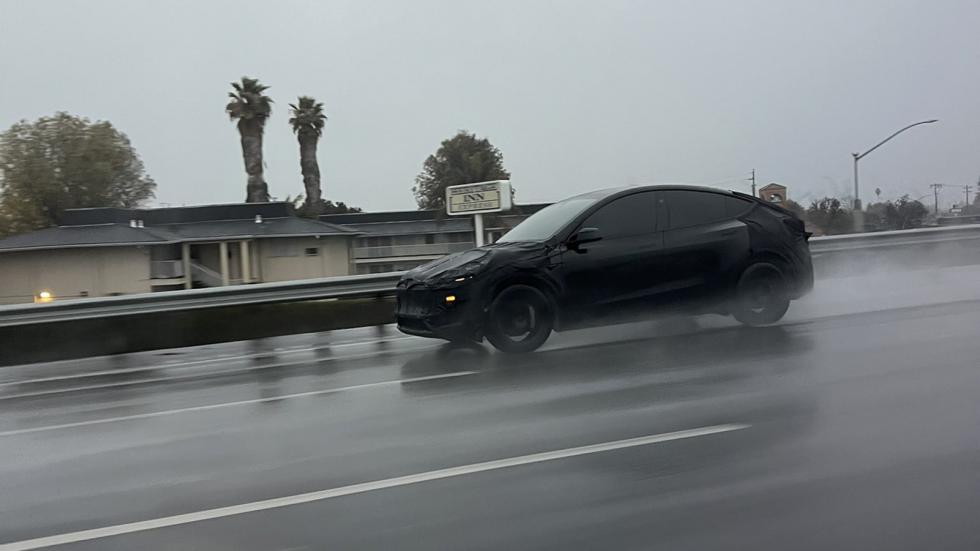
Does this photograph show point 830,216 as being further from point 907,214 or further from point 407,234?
point 407,234

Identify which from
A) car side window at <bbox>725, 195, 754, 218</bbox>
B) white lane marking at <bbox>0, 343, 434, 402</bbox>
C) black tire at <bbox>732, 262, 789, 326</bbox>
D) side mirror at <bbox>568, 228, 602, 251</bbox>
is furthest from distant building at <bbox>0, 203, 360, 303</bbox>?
black tire at <bbox>732, 262, 789, 326</bbox>

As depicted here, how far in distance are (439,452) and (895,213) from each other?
12.4 meters

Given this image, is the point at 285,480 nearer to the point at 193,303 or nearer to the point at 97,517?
the point at 97,517

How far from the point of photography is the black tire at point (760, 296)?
953 centimetres

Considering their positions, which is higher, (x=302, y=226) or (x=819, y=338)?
(x=302, y=226)

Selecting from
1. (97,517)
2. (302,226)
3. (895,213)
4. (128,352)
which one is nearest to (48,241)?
(302,226)

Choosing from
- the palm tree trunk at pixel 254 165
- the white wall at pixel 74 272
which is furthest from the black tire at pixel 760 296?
the palm tree trunk at pixel 254 165

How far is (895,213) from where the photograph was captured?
14.6 m

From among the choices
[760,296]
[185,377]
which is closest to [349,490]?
[185,377]

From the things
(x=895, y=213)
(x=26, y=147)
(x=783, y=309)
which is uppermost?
(x=26, y=147)

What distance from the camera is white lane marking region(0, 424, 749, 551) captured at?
4102 millimetres

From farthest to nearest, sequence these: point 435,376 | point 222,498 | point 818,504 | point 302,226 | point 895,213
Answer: point 302,226
point 895,213
point 435,376
point 222,498
point 818,504

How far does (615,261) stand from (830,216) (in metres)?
7.61

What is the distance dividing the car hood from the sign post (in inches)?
267
